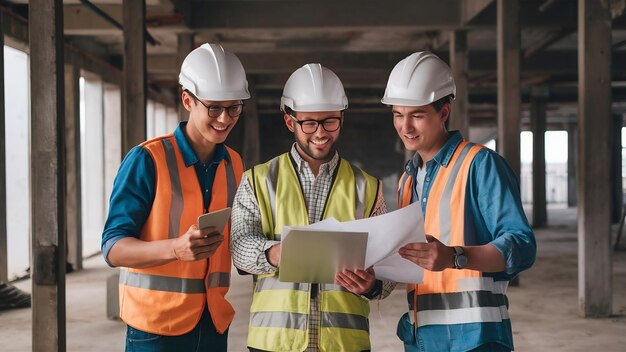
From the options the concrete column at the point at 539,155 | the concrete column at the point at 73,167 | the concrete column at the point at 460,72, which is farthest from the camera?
the concrete column at the point at 539,155

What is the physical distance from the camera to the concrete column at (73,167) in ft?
35.7

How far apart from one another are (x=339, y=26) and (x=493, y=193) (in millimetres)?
7825

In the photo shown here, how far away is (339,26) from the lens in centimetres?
980

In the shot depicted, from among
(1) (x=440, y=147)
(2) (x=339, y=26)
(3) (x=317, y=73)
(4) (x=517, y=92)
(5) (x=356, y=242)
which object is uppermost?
(2) (x=339, y=26)

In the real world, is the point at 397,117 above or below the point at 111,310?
above

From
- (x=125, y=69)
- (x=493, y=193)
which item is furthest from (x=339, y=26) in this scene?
(x=493, y=193)

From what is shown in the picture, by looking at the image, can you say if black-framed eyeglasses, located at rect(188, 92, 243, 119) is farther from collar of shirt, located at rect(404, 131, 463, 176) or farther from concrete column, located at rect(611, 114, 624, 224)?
concrete column, located at rect(611, 114, 624, 224)

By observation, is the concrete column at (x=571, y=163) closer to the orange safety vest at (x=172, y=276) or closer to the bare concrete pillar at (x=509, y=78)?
the bare concrete pillar at (x=509, y=78)

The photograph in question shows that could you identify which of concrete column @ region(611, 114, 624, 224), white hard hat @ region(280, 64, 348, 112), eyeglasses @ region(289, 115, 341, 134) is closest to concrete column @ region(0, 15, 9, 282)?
white hard hat @ region(280, 64, 348, 112)

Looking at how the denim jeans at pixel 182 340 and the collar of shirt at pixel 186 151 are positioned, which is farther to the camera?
the collar of shirt at pixel 186 151

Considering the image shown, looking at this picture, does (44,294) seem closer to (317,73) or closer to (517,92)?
(317,73)

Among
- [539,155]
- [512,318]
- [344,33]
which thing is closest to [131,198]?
[512,318]

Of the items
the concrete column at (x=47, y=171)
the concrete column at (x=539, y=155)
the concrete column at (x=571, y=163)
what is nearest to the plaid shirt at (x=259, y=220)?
the concrete column at (x=47, y=171)

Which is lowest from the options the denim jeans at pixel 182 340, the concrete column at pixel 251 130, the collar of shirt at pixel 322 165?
the denim jeans at pixel 182 340
